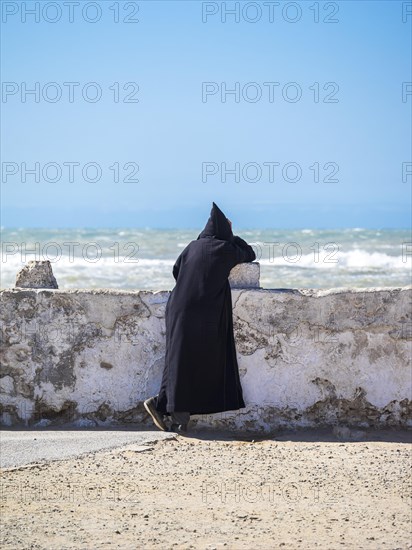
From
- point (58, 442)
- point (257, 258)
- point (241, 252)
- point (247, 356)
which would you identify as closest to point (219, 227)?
point (241, 252)

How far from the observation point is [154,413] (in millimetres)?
5660

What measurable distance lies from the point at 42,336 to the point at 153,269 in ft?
60.6

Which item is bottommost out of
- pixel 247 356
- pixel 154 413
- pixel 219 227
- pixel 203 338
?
pixel 154 413

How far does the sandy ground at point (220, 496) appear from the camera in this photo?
12.7 feet

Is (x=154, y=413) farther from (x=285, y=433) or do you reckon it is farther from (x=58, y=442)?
(x=285, y=433)

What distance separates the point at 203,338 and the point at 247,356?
32 centimetres

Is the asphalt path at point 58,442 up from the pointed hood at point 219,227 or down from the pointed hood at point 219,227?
down

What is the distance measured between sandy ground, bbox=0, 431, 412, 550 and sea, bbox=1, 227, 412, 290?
10723 mm

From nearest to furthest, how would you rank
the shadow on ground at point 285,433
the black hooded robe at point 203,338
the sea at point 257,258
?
the shadow on ground at point 285,433 < the black hooded robe at point 203,338 < the sea at point 257,258

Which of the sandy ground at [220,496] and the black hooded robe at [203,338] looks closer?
the sandy ground at [220,496]

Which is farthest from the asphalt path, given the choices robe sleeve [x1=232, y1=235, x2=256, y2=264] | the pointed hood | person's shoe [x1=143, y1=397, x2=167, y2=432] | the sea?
the sea

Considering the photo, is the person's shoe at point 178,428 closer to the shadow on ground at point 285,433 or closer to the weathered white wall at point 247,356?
the shadow on ground at point 285,433

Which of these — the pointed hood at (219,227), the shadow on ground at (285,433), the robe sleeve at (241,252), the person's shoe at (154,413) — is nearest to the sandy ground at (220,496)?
the shadow on ground at (285,433)

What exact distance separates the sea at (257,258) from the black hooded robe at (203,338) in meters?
10.1
